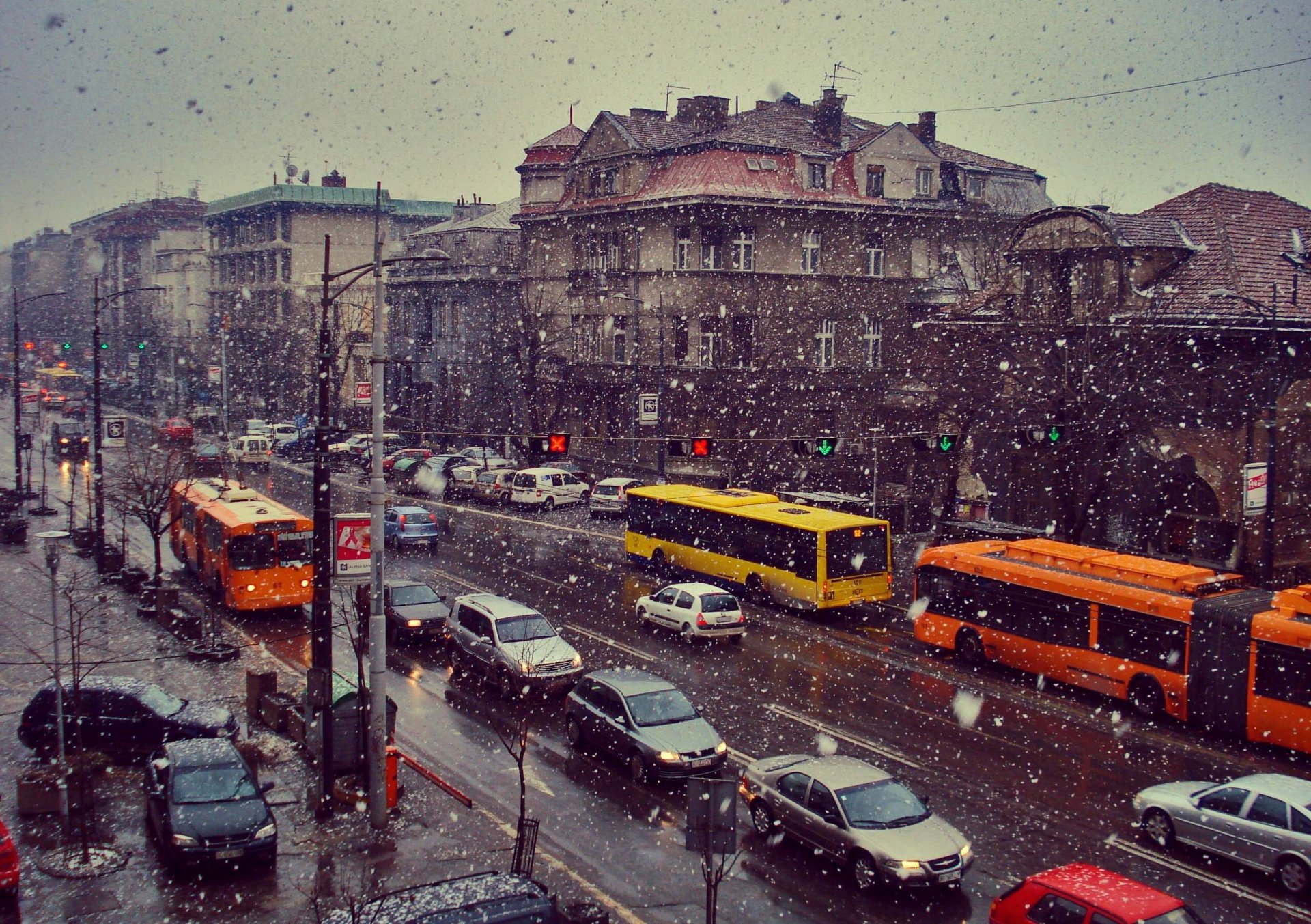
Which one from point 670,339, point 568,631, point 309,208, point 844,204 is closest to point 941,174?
point 844,204

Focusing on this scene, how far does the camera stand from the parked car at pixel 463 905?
34.3 ft

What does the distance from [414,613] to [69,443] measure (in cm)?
4404

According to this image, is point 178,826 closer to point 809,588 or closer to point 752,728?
point 752,728

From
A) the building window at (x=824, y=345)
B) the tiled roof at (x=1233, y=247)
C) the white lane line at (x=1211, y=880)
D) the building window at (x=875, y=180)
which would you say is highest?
the building window at (x=875, y=180)

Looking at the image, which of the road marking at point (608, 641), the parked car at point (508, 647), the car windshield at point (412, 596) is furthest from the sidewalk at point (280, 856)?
the road marking at point (608, 641)

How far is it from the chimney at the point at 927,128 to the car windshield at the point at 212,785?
4860 centimetres

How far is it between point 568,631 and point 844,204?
96.9ft

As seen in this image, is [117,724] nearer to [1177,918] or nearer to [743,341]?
[1177,918]

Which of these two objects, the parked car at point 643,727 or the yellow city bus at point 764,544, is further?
the yellow city bus at point 764,544

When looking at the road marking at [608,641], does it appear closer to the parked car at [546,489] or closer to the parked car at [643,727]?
the parked car at [643,727]

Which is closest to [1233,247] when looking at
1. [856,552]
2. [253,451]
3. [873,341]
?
[856,552]

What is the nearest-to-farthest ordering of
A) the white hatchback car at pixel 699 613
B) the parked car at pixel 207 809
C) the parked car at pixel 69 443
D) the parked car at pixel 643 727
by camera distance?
the parked car at pixel 207 809 < the parked car at pixel 643 727 < the white hatchback car at pixel 699 613 < the parked car at pixel 69 443

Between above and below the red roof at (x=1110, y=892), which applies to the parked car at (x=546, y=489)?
above

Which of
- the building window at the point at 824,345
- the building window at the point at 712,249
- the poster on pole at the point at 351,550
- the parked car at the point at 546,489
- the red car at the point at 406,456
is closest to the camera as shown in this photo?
the poster on pole at the point at 351,550
